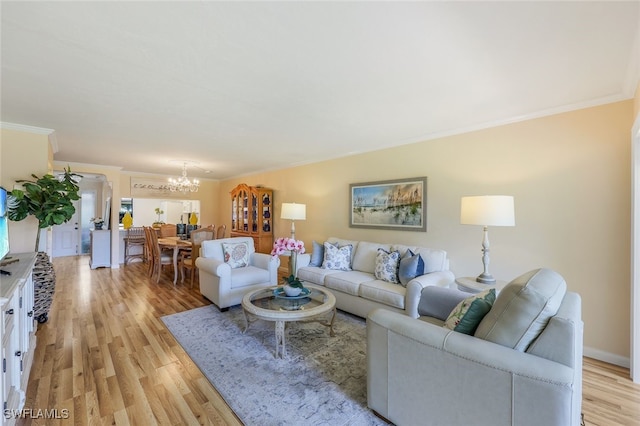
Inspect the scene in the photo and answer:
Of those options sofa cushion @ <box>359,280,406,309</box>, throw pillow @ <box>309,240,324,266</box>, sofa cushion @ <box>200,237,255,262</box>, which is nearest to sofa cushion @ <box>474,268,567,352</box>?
sofa cushion @ <box>359,280,406,309</box>

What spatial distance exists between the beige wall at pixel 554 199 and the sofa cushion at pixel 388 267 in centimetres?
61

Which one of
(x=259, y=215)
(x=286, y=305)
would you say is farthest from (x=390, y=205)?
(x=259, y=215)

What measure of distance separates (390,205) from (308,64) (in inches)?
102

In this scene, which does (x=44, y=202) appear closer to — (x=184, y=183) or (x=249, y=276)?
(x=249, y=276)

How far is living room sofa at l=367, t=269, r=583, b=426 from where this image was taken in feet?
3.74

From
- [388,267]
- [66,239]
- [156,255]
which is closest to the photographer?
[388,267]

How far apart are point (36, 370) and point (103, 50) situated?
8.33ft

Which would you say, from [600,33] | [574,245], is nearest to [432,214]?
[574,245]

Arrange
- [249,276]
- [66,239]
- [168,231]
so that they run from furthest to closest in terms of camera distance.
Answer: [66,239] < [168,231] < [249,276]

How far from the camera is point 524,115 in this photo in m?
2.81

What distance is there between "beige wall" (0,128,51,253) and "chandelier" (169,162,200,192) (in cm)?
233

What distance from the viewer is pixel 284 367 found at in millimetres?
2260

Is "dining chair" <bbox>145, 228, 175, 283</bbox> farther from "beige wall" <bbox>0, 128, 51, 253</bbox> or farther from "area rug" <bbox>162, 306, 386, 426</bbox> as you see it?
A: "area rug" <bbox>162, 306, 386, 426</bbox>

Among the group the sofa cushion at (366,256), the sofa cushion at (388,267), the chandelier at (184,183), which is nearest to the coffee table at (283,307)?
the sofa cushion at (388,267)
